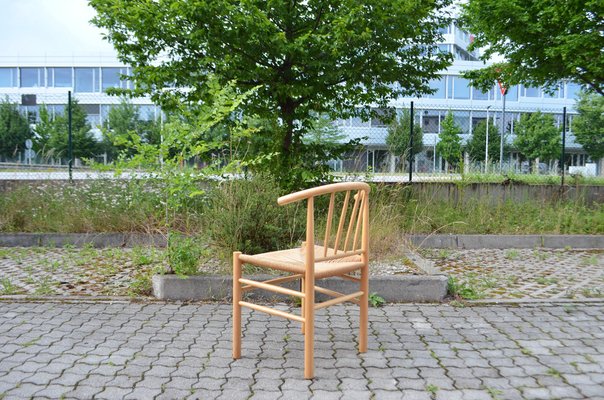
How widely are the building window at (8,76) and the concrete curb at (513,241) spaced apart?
61.5 metres

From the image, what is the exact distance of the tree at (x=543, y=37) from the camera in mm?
9500

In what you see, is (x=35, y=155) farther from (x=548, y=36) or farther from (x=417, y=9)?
(x=548, y=36)

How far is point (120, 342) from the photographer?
12.1 ft

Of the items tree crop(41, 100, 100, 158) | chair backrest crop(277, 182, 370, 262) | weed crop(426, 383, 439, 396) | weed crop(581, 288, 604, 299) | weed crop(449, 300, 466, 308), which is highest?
tree crop(41, 100, 100, 158)

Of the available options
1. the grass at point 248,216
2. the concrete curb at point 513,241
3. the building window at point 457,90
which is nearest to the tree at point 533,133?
the building window at point 457,90

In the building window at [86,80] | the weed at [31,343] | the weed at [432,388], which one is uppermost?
the building window at [86,80]

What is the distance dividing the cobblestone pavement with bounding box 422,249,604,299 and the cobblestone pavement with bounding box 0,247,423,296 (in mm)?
766

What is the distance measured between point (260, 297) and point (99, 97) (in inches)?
1934

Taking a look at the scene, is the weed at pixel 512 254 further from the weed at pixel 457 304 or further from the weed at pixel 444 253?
Result: the weed at pixel 457 304

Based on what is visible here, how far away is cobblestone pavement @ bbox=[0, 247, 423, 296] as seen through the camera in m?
5.11

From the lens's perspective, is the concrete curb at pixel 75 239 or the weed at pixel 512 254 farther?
the concrete curb at pixel 75 239

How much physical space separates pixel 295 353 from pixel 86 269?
3.51 metres

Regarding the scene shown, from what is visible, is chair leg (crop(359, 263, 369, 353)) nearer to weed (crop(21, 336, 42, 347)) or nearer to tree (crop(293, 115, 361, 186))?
weed (crop(21, 336, 42, 347))

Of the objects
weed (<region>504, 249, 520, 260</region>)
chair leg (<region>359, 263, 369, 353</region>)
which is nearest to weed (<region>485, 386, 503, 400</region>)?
chair leg (<region>359, 263, 369, 353</region>)
